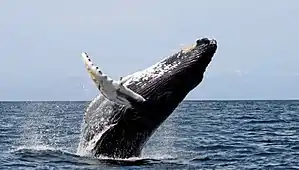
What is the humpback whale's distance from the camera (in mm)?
11438

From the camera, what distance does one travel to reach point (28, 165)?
11797 mm

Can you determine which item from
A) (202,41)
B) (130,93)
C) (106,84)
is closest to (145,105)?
(130,93)

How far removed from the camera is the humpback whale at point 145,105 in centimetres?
1144

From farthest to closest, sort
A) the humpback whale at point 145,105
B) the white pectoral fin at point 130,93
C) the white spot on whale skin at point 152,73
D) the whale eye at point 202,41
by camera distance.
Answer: the white spot on whale skin at point 152,73 < the whale eye at point 202,41 < the humpback whale at point 145,105 < the white pectoral fin at point 130,93

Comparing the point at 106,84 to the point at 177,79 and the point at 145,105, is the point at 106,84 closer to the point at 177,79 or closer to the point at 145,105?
the point at 145,105

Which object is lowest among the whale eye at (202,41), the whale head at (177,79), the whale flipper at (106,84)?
the whale flipper at (106,84)

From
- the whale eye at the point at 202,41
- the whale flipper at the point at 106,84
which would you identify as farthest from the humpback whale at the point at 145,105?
the whale flipper at the point at 106,84

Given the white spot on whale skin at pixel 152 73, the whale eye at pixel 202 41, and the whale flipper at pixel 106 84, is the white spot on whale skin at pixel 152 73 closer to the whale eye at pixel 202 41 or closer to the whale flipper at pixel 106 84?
the whale eye at pixel 202 41

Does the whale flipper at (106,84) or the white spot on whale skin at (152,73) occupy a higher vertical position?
the white spot on whale skin at (152,73)

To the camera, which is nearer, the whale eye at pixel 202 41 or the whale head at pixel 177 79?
the whale head at pixel 177 79

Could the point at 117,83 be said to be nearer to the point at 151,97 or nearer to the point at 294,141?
the point at 151,97

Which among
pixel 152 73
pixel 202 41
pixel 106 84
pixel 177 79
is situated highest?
pixel 202 41

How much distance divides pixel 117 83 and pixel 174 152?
5.15m

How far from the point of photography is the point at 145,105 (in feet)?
37.2
